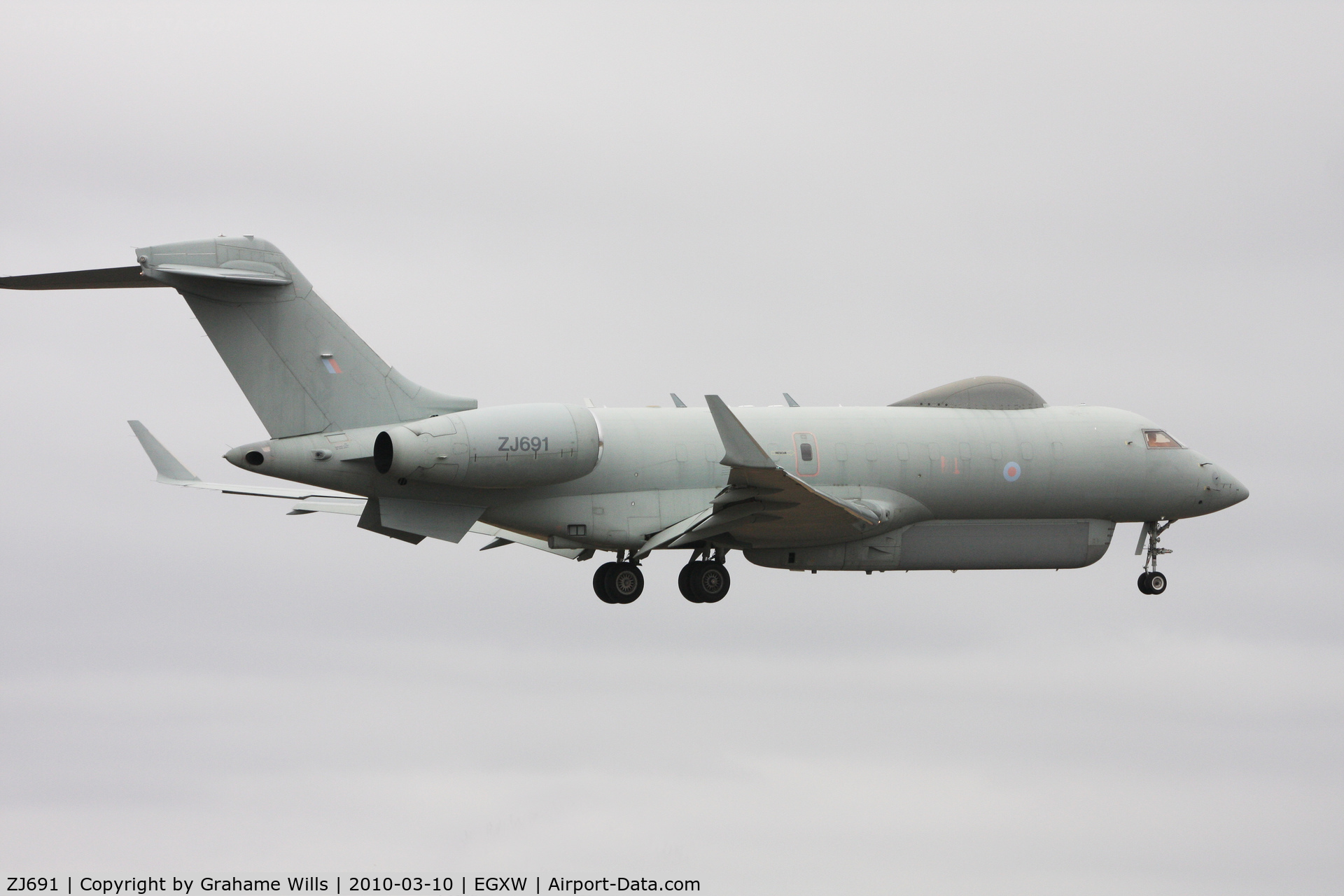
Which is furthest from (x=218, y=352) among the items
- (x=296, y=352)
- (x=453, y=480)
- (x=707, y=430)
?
(x=707, y=430)

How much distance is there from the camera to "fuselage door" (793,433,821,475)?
105 feet

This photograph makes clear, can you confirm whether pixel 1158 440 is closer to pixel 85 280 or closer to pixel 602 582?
pixel 602 582

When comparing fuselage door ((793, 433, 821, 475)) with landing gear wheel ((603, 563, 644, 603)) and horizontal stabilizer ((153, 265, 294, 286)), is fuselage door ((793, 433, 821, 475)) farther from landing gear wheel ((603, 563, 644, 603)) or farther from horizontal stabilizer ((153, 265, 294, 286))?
horizontal stabilizer ((153, 265, 294, 286))

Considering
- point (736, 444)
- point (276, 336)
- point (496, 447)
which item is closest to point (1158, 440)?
point (736, 444)

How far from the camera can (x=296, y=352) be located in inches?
1125

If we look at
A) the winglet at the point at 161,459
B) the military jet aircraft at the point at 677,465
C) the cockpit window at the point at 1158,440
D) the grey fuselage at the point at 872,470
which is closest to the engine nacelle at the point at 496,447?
the military jet aircraft at the point at 677,465

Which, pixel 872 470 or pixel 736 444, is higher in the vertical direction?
pixel 872 470

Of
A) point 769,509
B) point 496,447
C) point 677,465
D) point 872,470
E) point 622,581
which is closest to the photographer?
point 496,447

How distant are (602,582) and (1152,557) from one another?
1240 centimetres

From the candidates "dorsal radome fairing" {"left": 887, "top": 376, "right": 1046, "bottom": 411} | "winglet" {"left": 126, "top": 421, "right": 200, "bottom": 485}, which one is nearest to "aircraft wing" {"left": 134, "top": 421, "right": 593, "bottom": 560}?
"winglet" {"left": 126, "top": 421, "right": 200, "bottom": 485}

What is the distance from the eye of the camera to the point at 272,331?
2842cm

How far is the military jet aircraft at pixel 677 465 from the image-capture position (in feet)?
92.8

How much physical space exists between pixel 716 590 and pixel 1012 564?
21.3 ft

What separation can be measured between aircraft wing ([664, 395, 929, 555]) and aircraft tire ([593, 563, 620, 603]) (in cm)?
117
